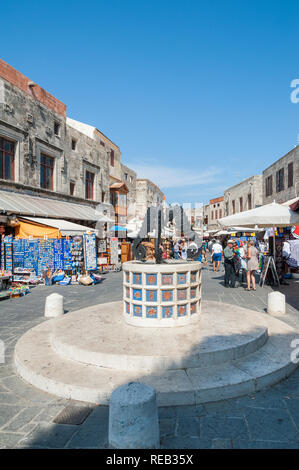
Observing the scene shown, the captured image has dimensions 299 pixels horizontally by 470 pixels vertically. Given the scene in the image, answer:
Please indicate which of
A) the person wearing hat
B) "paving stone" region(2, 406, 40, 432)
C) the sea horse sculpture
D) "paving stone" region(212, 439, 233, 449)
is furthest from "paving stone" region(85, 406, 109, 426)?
the person wearing hat

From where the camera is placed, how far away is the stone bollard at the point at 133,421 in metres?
2.31

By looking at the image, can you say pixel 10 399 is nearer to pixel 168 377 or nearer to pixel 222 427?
pixel 168 377

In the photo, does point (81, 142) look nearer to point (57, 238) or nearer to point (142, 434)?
point (57, 238)

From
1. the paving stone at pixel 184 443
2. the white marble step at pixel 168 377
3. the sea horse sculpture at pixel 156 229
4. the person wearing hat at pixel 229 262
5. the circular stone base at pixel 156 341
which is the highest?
the sea horse sculpture at pixel 156 229

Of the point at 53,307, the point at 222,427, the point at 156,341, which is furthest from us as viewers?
the point at 53,307

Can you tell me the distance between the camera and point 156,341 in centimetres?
425

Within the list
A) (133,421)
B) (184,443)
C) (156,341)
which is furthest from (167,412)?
(156,341)

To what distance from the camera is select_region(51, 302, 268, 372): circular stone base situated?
12.2 ft

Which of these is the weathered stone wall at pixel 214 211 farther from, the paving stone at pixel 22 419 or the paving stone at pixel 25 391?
the paving stone at pixel 22 419

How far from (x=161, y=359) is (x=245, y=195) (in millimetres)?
32786

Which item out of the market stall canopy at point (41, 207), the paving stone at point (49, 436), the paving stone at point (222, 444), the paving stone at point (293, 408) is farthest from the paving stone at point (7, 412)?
the market stall canopy at point (41, 207)

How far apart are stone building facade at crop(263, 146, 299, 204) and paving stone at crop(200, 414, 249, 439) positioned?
779 inches

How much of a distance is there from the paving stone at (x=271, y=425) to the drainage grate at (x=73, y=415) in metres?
1.68

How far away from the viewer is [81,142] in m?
21.5
